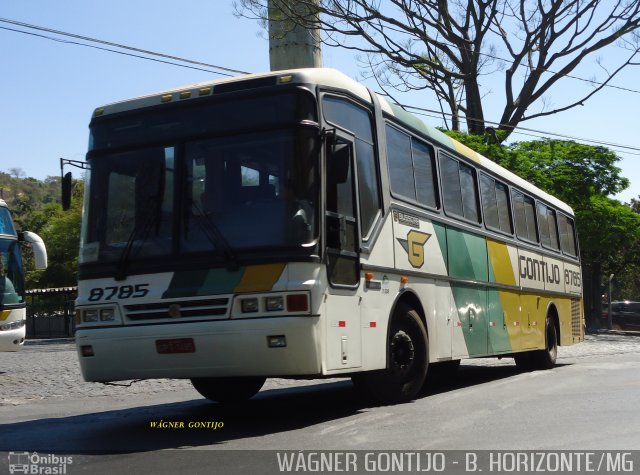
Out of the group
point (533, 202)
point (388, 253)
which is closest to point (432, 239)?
point (388, 253)

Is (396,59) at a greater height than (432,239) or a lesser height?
greater

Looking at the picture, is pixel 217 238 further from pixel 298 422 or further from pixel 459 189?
pixel 459 189

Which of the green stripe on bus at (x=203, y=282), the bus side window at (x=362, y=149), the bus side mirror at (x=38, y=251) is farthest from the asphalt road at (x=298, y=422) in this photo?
the bus side mirror at (x=38, y=251)

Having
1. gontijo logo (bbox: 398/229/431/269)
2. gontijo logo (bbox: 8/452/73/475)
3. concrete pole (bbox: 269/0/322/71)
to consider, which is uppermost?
concrete pole (bbox: 269/0/322/71)

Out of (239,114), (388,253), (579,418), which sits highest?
(239,114)

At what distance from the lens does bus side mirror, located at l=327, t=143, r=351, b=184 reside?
8.44 m

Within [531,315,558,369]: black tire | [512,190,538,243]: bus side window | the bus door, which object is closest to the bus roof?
the bus door

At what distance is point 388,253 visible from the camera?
383 inches

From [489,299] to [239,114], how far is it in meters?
6.14

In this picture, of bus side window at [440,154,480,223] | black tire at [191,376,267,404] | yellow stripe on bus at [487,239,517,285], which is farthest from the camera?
yellow stripe on bus at [487,239,517,285]

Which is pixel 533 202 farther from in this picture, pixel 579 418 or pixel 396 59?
pixel 396 59

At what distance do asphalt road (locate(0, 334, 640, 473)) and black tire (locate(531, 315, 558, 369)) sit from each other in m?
2.36

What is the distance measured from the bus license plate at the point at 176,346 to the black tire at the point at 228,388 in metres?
2.29

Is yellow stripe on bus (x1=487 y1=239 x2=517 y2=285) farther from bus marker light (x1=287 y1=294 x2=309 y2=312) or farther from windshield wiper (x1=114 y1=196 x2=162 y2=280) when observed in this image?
windshield wiper (x1=114 y1=196 x2=162 y2=280)
